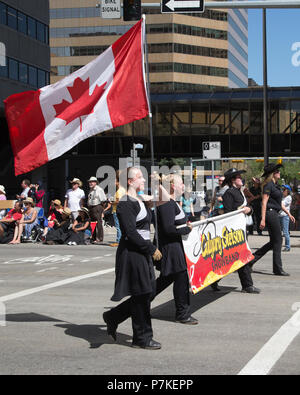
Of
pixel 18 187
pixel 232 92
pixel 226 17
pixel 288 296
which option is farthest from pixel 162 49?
pixel 288 296

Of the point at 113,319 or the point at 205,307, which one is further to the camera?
the point at 205,307

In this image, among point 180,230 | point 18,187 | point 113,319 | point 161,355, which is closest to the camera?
point 161,355

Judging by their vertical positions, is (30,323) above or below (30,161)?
below

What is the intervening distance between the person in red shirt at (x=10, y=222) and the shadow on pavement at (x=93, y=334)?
12.1 meters

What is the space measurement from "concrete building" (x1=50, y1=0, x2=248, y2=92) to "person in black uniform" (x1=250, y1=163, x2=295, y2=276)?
94.1 meters

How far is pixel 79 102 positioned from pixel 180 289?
259 cm

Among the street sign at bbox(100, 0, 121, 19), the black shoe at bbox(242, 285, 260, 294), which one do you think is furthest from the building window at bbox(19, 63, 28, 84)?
the black shoe at bbox(242, 285, 260, 294)

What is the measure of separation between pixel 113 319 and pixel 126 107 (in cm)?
265

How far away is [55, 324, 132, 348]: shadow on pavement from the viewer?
7281 millimetres

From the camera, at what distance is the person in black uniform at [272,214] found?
40.0 feet

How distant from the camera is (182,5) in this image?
1354 cm

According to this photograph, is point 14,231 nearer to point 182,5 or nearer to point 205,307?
point 182,5

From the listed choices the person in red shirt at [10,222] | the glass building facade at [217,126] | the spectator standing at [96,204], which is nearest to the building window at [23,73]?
the glass building facade at [217,126]

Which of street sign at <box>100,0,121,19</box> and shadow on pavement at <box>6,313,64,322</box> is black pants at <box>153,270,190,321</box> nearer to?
shadow on pavement at <box>6,313,64,322</box>
